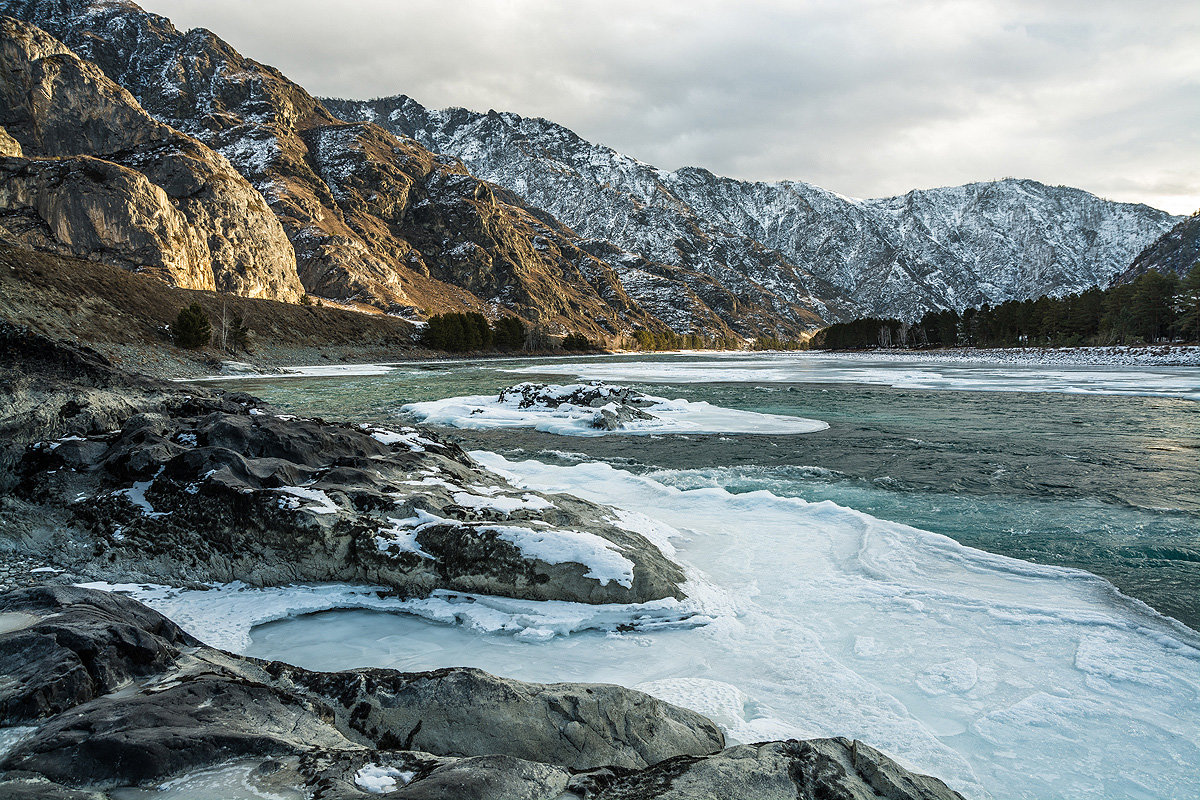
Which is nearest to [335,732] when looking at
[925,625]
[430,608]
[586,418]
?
[430,608]

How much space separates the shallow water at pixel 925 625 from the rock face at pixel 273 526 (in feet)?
2.43

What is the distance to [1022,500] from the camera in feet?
35.9

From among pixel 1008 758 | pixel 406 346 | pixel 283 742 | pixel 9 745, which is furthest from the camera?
pixel 406 346

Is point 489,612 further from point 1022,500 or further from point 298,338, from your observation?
point 298,338

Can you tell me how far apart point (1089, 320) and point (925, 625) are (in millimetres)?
123698

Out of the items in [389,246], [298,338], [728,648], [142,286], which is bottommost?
[728,648]

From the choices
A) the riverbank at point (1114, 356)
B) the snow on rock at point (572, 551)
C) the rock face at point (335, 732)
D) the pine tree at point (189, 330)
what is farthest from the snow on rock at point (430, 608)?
the riverbank at point (1114, 356)

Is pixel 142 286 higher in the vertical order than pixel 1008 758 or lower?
higher

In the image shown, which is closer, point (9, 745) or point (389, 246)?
point (9, 745)

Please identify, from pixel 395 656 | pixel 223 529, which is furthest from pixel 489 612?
pixel 223 529

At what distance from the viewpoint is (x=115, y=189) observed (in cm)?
9169

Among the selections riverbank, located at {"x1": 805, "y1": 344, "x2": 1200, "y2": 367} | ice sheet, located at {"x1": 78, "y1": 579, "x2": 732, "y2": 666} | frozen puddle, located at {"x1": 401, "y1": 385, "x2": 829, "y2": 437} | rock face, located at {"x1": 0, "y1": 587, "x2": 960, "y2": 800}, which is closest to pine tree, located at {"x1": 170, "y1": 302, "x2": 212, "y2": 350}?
frozen puddle, located at {"x1": 401, "y1": 385, "x2": 829, "y2": 437}

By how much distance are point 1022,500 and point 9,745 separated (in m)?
13.7

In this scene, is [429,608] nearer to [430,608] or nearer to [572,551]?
[430,608]
